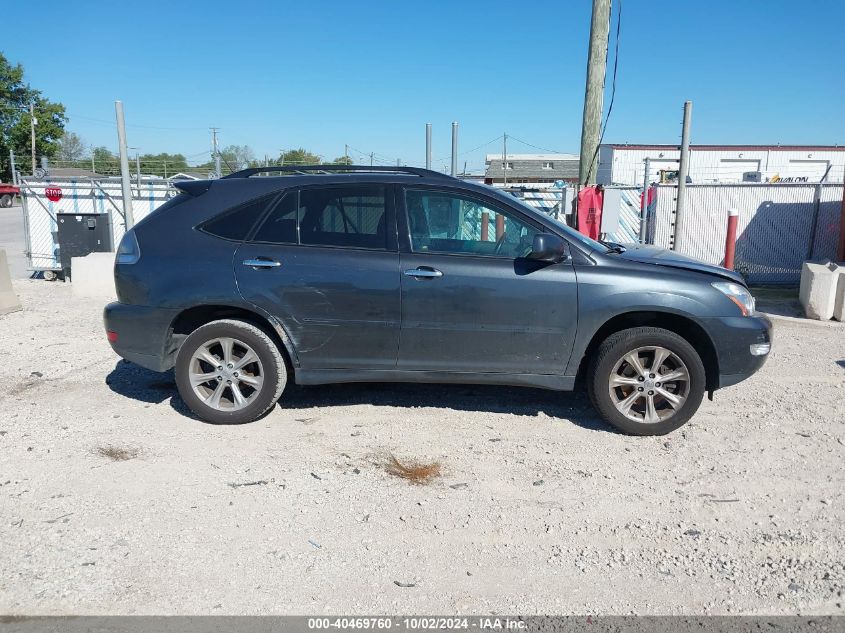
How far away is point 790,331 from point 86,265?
9.64m

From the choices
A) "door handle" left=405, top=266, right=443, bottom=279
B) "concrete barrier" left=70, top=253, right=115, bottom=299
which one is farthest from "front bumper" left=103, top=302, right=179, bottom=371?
"concrete barrier" left=70, top=253, right=115, bottom=299

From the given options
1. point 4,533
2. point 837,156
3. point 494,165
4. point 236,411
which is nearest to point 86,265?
point 236,411

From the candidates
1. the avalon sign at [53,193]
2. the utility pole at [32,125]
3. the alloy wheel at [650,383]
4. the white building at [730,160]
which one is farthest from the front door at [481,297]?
the utility pole at [32,125]

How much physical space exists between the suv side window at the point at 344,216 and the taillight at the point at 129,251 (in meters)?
1.24

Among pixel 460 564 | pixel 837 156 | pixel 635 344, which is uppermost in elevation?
pixel 837 156

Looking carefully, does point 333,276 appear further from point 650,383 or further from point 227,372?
point 650,383

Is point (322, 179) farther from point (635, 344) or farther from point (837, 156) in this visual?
point (837, 156)

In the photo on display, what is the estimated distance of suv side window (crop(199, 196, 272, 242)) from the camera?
16.4 ft

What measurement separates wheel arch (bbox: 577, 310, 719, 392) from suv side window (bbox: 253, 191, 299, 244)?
7.60ft

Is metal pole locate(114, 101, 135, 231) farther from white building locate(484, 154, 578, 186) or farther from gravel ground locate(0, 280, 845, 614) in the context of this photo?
white building locate(484, 154, 578, 186)

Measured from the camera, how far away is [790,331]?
8148 millimetres

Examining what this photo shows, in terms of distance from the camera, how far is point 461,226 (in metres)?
4.96

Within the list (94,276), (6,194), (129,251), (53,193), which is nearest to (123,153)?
(94,276)

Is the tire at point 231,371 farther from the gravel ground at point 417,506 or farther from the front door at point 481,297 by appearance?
the front door at point 481,297
